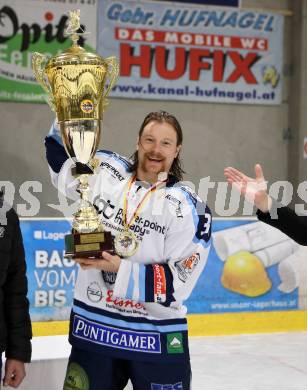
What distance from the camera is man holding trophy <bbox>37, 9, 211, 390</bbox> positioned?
1.93 metres

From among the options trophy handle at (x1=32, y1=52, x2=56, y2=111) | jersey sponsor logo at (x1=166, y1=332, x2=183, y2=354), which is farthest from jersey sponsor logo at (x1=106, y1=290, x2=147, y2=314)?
trophy handle at (x1=32, y1=52, x2=56, y2=111)

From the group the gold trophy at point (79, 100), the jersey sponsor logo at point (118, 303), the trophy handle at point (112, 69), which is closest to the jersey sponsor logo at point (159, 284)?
the jersey sponsor logo at point (118, 303)

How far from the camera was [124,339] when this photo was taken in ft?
6.50

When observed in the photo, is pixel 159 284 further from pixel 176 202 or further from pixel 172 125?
pixel 172 125

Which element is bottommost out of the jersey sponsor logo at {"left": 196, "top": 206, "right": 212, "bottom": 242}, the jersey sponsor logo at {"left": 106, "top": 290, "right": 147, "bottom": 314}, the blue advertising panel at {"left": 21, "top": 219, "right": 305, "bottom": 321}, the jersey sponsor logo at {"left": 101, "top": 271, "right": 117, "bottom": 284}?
the blue advertising panel at {"left": 21, "top": 219, "right": 305, "bottom": 321}

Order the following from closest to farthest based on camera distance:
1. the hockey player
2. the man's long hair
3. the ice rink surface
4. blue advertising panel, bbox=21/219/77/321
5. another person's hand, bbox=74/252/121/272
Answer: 1. another person's hand, bbox=74/252/121/272
2. the hockey player
3. the man's long hair
4. the ice rink surface
5. blue advertising panel, bbox=21/219/77/321

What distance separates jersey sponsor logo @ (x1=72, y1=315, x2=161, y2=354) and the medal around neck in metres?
0.26

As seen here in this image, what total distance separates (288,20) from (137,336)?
785cm

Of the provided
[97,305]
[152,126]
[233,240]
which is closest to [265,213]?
[152,126]

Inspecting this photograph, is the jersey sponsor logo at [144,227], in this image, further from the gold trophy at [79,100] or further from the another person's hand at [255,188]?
the another person's hand at [255,188]

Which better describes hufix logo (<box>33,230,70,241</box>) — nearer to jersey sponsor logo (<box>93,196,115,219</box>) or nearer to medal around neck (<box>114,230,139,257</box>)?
jersey sponsor logo (<box>93,196,115,219</box>)

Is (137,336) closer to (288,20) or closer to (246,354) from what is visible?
(246,354)

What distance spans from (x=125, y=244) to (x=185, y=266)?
0.67 feet

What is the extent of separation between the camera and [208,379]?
3.89 meters
